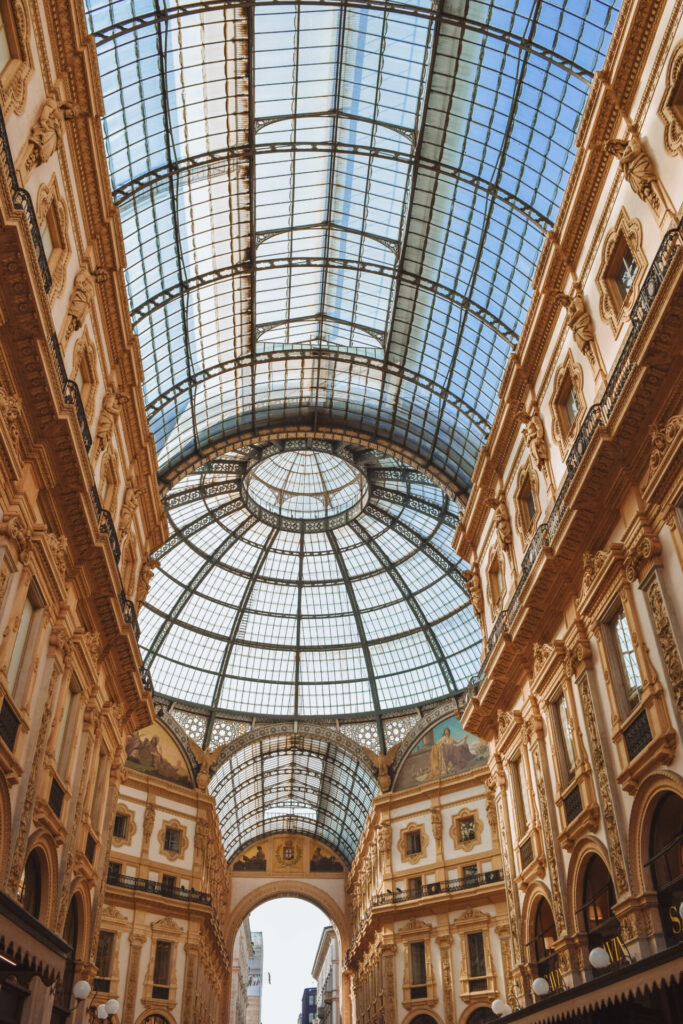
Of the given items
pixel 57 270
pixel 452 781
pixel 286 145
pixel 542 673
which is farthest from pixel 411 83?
pixel 452 781

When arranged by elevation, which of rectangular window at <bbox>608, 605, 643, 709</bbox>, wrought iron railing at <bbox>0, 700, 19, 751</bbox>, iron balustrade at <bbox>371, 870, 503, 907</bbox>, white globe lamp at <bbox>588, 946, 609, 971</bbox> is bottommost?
white globe lamp at <bbox>588, 946, 609, 971</bbox>

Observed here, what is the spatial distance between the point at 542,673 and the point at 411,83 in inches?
754

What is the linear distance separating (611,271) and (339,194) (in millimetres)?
15573

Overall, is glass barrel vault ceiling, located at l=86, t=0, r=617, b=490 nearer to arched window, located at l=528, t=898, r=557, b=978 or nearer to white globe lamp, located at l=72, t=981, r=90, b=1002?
arched window, located at l=528, t=898, r=557, b=978

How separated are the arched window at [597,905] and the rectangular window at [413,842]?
26456 mm

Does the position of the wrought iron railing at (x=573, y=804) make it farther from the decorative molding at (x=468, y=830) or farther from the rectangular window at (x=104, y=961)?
the rectangular window at (x=104, y=961)

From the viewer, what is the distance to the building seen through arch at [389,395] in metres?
16.6

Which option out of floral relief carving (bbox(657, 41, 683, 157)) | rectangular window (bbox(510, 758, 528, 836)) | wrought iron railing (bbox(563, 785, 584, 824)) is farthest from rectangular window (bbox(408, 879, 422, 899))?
floral relief carving (bbox(657, 41, 683, 157))

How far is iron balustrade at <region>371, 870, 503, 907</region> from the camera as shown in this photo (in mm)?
40281

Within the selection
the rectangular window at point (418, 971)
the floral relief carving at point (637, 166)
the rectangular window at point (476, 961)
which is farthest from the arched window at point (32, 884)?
the rectangular window at point (418, 971)

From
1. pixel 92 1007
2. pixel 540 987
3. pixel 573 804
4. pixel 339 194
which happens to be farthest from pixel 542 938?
pixel 339 194

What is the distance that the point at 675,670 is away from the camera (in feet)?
50.0

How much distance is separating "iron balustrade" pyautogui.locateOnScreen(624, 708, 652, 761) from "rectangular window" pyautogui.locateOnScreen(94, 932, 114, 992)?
29910 millimetres

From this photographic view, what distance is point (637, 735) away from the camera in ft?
56.5
